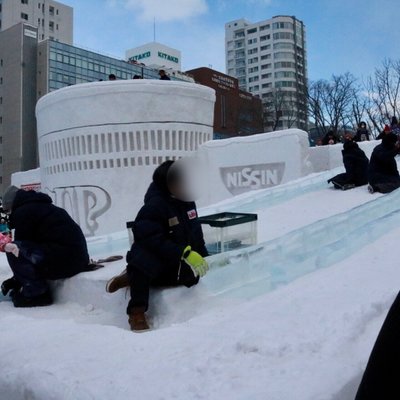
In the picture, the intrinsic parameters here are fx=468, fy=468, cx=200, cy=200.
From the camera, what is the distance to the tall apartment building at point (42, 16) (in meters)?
66.8

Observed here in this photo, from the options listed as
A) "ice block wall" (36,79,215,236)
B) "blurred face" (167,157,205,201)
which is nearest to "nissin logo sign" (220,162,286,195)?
"ice block wall" (36,79,215,236)

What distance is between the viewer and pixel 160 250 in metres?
3.11

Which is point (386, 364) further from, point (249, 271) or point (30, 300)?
point (30, 300)

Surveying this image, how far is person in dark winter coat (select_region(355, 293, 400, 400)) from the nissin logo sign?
31.1 feet

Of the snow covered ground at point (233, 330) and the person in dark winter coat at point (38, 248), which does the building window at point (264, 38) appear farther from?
the person in dark winter coat at point (38, 248)

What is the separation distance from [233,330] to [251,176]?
28.0 ft

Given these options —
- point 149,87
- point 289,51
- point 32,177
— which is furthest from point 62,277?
point 289,51

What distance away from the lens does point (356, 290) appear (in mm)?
3096

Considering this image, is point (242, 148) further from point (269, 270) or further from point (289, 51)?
point (289, 51)

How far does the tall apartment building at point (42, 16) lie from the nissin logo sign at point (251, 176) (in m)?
63.5

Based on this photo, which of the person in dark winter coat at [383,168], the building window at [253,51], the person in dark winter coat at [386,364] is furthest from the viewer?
the building window at [253,51]

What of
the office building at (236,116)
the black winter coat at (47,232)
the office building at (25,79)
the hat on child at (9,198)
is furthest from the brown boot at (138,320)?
the office building at (25,79)

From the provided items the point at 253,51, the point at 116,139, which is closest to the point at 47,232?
the point at 116,139

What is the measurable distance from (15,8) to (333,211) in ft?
239
